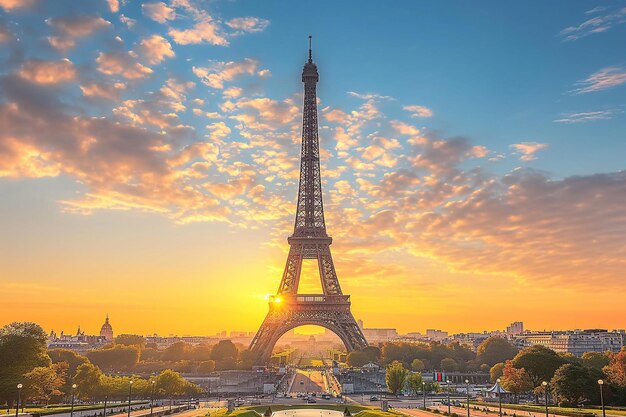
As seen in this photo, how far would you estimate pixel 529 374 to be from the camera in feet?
307

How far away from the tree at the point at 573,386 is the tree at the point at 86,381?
6574 centimetres

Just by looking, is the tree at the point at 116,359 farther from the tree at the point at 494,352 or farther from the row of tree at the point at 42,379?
the tree at the point at 494,352

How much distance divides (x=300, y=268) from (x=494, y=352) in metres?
61.9

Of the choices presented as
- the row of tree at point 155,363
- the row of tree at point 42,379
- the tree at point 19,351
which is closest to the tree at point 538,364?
the row of tree at point 42,379

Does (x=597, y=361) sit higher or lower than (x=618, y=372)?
lower

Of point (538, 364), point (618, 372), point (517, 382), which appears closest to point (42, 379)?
point (517, 382)

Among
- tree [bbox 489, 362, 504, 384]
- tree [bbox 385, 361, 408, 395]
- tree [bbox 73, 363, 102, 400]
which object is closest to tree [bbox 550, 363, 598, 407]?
tree [bbox 385, 361, 408, 395]

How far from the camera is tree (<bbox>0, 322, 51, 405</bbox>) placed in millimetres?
73562

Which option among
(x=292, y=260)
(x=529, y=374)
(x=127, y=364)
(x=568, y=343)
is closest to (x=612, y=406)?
(x=529, y=374)

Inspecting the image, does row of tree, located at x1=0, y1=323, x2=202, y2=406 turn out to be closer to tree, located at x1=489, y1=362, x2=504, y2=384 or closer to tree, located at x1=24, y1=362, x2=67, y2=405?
tree, located at x1=24, y1=362, x2=67, y2=405

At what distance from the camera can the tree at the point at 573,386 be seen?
238ft

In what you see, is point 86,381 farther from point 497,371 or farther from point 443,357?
point 443,357

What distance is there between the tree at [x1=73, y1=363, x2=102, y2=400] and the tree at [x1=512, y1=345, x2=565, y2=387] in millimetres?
67017

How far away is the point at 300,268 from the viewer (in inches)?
4943
